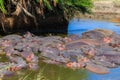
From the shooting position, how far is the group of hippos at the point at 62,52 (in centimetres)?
1230

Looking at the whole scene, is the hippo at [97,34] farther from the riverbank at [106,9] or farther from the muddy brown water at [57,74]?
the riverbank at [106,9]

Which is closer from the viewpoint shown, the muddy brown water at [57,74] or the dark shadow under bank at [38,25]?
the muddy brown water at [57,74]

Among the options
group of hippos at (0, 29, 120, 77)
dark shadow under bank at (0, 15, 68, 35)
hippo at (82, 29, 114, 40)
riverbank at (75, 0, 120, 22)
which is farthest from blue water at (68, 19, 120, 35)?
A: group of hippos at (0, 29, 120, 77)

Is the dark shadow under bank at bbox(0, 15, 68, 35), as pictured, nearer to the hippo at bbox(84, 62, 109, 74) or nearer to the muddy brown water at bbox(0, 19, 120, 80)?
the muddy brown water at bbox(0, 19, 120, 80)

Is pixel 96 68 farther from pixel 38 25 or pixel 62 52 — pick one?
pixel 38 25

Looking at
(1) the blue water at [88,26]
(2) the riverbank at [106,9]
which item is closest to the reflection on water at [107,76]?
(1) the blue water at [88,26]

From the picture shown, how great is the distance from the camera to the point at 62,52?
13695mm

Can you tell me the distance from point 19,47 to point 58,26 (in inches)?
219

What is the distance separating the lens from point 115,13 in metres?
28.4

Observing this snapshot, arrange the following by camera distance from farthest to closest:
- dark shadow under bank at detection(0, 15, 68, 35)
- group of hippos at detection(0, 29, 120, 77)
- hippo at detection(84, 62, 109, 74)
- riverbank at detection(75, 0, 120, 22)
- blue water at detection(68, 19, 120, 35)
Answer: riverbank at detection(75, 0, 120, 22) < blue water at detection(68, 19, 120, 35) < dark shadow under bank at detection(0, 15, 68, 35) < group of hippos at detection(0, 29, 120, 77) < hippo at detection(84, 62, 109, 74)

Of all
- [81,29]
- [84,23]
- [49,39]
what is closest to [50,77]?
[49,39]

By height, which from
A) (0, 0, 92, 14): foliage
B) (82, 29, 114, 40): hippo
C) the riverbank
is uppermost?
(0, 0, 92, 14): foliage

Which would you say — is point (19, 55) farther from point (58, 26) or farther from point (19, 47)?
point (58, 26)

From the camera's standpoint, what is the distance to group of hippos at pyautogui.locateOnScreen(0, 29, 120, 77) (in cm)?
1230
